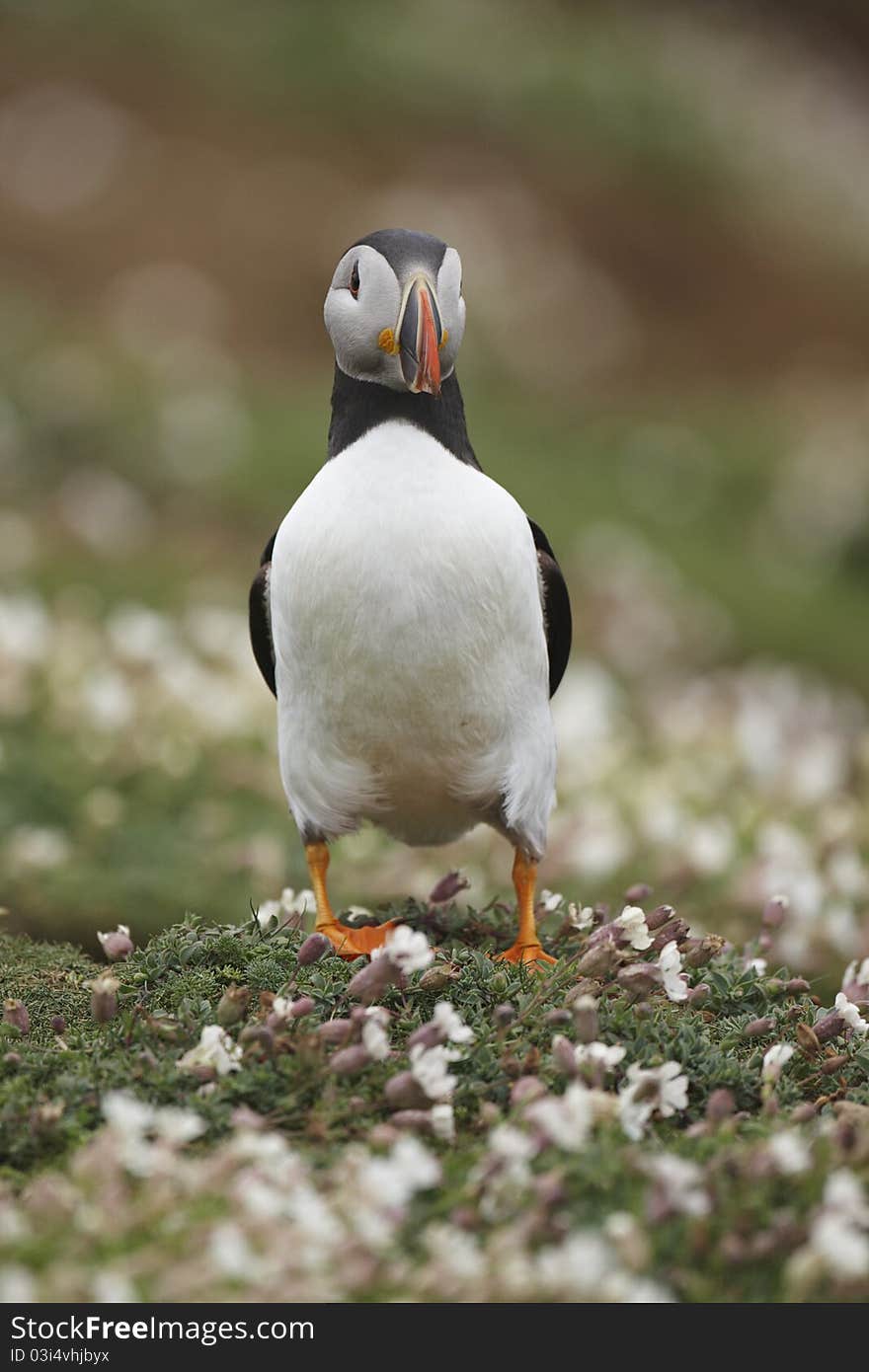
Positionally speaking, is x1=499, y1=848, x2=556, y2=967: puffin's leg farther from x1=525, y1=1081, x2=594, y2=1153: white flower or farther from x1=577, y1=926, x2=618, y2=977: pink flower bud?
x1=525, y1=1081, x2=594, y2=1153: white flower

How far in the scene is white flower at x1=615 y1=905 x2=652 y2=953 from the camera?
4.41 m

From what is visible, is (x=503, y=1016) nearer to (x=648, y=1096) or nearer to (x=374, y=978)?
(x=374, y=978)

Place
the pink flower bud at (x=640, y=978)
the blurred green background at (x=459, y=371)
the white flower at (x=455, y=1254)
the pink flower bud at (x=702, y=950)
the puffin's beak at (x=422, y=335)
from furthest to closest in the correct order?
1. the blurred green background at (x=459, y=371)
2. the pink flower bud at (x=702, y=950)
3. the puffin's beak at (x=422, y=335)
4. the pink flower bud at (x=640, y=978)
5. the white flower at (x=455, y=1254)

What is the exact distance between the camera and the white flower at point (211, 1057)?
3896 millimetres

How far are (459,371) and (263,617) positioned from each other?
16.0 m

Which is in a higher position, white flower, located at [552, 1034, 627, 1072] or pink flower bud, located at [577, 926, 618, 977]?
pink flower bud, located at [577, 926, 618, 977]

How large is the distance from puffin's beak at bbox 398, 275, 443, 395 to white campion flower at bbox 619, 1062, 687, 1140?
6.04ft

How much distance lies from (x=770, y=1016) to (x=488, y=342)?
722 inches

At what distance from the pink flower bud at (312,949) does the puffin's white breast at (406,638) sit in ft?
2.26

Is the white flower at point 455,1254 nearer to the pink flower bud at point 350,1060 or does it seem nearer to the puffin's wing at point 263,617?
the pink flower bud at point 350,1060

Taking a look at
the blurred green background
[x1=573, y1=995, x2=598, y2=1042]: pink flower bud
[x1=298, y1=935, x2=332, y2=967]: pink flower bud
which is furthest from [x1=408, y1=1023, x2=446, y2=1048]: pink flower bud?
the blurred green background

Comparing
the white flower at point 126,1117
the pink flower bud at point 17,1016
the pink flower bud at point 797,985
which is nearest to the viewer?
the white flower at point 126,1117

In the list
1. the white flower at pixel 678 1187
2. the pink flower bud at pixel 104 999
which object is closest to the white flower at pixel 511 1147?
the white flower at pixel 678 1187
